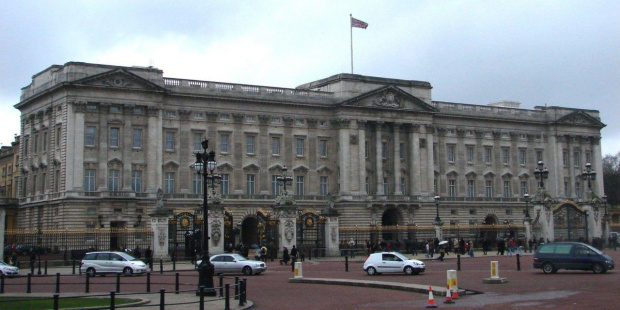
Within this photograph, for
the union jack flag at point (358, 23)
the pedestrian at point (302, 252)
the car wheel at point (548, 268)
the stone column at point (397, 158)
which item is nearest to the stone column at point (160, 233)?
the pedestrian at point (302, 252)

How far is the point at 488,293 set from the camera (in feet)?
92.1

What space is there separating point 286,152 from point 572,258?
160 feet

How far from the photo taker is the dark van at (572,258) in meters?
36.9

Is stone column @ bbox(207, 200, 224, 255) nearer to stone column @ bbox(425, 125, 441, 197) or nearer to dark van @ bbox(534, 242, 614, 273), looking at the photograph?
dark van @ bbox(534, 242, 614, 273)

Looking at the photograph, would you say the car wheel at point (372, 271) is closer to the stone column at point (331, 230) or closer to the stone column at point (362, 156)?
the stone column at point (331, 230)

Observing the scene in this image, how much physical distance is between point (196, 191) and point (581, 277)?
4948 cm

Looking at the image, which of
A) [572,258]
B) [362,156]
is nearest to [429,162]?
[362,156]

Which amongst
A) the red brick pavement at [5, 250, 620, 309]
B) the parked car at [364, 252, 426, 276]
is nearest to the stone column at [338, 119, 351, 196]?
the red brick pavement at [5, 250, 620, 309]

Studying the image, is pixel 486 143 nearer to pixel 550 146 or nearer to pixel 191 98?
pixel 550 146

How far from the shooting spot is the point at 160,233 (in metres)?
54.2

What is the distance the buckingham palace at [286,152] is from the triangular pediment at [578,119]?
200 mm

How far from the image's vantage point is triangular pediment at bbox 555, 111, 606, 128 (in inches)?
3994

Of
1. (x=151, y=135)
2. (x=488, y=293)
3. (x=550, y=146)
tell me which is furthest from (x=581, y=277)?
(x=550, y=146)

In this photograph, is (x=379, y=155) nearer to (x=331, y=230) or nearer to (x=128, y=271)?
(x=331, y=230)
